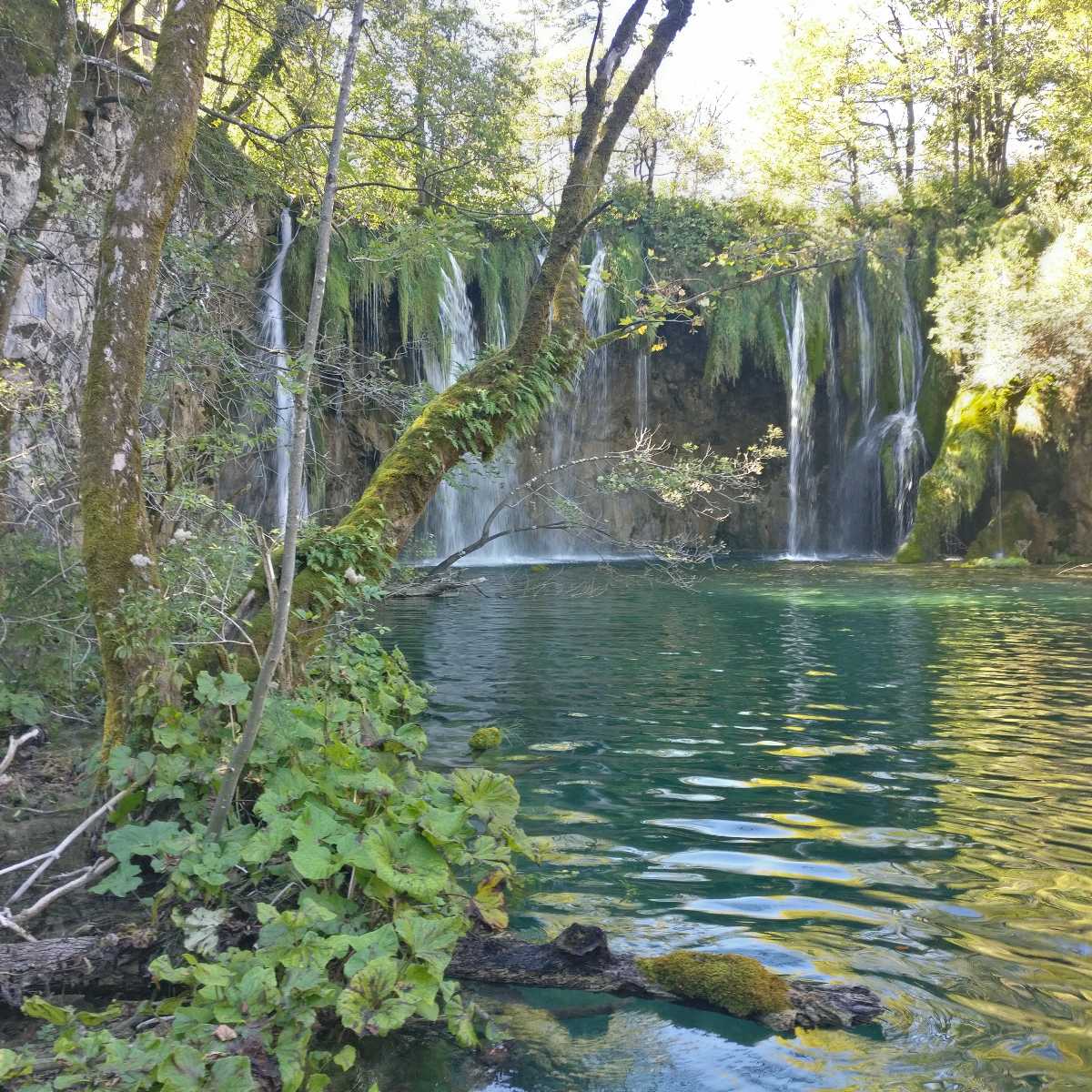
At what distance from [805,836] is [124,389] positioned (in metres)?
4.14

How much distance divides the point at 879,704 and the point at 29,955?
732 cm

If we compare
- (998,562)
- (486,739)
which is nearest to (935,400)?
(998,562)

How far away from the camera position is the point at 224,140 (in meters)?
10.3

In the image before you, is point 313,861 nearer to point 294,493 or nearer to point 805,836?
point 294,493

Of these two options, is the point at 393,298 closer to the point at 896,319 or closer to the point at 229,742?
the point at 896,319

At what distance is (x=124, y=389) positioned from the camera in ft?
14.4

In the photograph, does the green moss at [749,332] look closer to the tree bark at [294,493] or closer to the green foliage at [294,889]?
the green foliage at [294,889]

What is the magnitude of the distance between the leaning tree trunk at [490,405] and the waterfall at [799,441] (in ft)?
74.1

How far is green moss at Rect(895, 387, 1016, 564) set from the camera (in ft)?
80.3

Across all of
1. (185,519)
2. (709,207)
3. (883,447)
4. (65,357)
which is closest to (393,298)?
(709,207)

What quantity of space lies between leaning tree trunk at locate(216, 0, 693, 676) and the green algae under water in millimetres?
1835

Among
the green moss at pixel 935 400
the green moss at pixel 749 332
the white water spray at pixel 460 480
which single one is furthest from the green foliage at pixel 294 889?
the green moss at pixel 749 332

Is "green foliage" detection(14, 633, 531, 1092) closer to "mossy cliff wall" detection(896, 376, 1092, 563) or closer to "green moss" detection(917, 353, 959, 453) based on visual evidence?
"mossy cliff wall" detection(896, 376, 1092, 563)

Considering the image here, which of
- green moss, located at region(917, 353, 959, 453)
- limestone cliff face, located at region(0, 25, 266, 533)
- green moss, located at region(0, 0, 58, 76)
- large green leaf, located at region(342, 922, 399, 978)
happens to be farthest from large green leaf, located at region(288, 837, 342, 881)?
green moss, located at region(917, 353, 959, 453)
